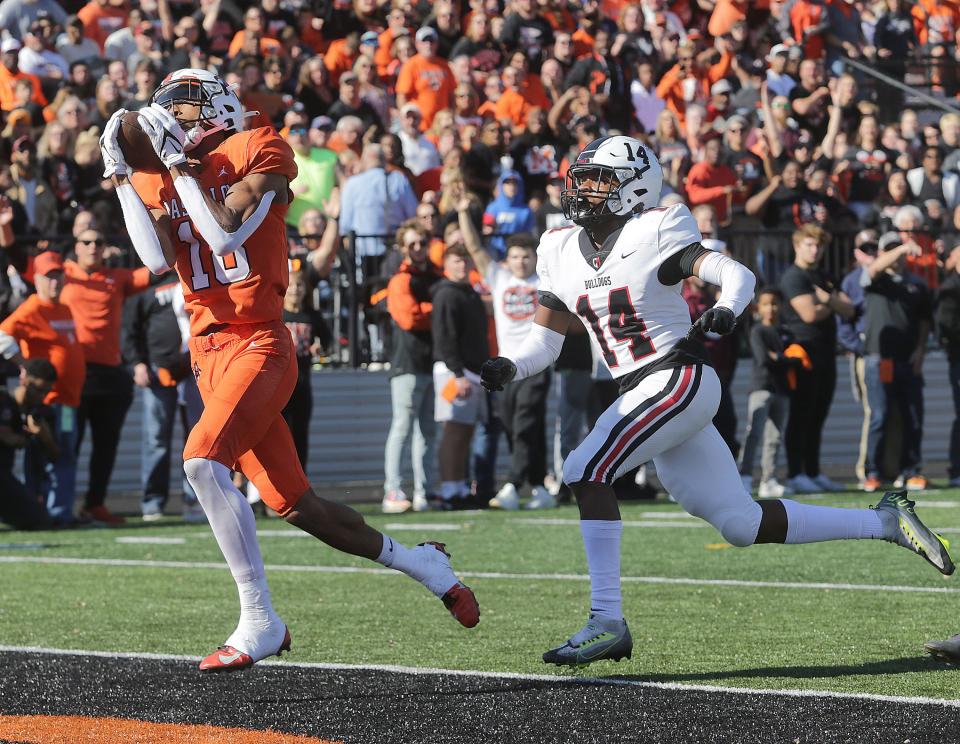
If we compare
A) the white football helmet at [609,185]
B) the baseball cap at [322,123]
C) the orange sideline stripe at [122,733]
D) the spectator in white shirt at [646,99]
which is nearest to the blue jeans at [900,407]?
the spectator in white shirt at [646,99]

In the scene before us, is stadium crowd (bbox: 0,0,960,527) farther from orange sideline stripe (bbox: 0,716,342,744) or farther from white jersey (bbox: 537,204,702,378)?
orange sideline stripe (bbox: 0,716,342,744)

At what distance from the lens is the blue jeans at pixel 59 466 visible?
38.4 feet

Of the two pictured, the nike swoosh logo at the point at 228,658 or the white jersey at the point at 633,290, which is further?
the white jersey at the point at 633,290

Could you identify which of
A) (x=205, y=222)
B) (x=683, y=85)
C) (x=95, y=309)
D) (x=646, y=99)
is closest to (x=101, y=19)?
(x=646, y=99)

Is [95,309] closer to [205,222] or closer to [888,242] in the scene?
[888,242]

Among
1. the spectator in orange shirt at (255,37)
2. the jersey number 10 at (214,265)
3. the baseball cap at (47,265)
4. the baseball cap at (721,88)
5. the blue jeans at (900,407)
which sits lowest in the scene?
the blue jeans at (900,407)

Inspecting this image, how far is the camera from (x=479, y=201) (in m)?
14.4

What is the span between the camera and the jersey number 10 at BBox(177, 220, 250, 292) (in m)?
5.89

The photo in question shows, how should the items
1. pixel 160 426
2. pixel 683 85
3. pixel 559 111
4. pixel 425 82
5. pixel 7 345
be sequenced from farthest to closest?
pixel 683 85 → pixel 425 82 → pixel 559 111 → pixel 160 426 → pixel 7 345

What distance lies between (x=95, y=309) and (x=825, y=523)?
7047 millimetres

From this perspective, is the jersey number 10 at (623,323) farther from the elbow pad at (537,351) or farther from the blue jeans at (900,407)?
the blue jeans at (900,407)

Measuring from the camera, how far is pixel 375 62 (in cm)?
1719

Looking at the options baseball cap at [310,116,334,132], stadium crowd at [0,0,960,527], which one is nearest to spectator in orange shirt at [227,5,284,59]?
stadium crowd at [0,0,960,527]

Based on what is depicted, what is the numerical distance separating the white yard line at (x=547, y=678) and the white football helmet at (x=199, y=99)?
71.6 inches
